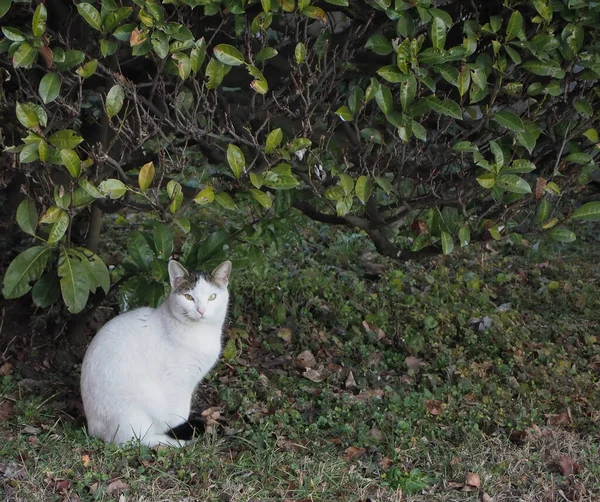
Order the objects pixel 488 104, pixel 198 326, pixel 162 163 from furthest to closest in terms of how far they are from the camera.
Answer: pixel 198 326
pixel 488 104
pixel 162 163

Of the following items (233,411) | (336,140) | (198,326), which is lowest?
(233,411)

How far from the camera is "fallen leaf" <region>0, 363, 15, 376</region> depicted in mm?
Answer: 4059

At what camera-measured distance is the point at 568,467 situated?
3.56 metres

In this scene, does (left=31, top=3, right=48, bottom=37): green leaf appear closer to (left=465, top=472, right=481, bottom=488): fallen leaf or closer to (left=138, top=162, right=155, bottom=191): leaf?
(left=138, top=162, right=155, bottom=191): leaf

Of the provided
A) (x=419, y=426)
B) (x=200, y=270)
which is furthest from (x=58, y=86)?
(x=419, y=426)

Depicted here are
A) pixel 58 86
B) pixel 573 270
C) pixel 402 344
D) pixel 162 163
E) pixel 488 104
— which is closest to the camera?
pixel 58 86

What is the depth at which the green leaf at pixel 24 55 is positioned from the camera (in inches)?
112

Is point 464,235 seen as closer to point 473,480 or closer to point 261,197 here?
point 261,197

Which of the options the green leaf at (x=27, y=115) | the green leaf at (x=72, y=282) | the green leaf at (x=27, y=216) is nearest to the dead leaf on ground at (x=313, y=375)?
the green leaf at (x=72, y=282)

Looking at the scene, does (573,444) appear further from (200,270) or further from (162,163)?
(162,163)

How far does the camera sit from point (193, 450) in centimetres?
346

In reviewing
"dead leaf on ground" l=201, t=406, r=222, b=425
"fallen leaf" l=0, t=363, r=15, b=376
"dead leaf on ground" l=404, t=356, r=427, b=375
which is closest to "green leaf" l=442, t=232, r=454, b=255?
"dead leaf on ground" l=404, t=356, r=427, b=375

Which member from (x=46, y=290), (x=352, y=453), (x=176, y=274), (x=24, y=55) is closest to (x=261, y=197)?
(x=176, y=274)

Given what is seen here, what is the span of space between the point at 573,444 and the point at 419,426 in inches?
29.8
